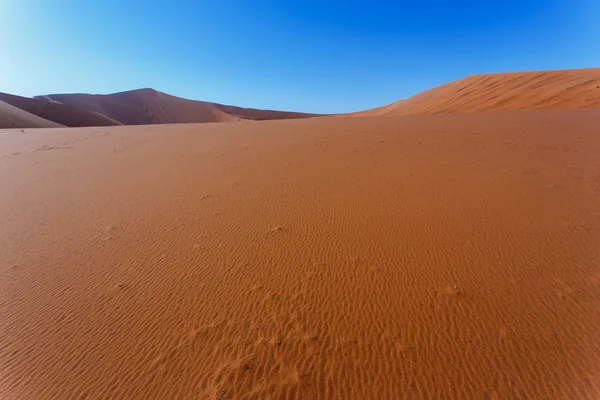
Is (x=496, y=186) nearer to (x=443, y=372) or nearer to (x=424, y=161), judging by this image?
(x=424, y=161)

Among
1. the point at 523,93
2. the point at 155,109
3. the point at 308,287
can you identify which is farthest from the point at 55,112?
the point at 523,93

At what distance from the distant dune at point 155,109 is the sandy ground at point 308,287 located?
58563 mm

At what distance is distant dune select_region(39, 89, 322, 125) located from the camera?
59.0 metres

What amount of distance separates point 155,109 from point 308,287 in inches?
2838

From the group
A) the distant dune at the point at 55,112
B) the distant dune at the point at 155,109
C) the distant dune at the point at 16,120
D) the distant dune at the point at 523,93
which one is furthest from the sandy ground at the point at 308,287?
the distant dune at the point at 155,109

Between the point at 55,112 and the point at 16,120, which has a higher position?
the point at 55,112

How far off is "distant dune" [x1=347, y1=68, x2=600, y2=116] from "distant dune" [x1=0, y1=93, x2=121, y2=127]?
40.7 m

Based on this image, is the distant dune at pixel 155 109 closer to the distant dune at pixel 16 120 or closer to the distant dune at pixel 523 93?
the distant dune at pixel 16 120

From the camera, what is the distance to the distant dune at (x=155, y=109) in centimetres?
5900

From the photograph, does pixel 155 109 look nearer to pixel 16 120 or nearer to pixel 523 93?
pixel 16 120

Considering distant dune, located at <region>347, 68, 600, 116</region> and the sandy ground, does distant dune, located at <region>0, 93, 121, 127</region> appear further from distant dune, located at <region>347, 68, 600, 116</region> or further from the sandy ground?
distant dune, located at <region>347, 68, 600, 116</region>

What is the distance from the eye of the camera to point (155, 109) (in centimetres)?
6444

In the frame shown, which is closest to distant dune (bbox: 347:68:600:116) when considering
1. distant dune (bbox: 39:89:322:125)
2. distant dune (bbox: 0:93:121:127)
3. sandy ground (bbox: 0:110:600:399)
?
sandy ground (bbox: 0:110:600:399)

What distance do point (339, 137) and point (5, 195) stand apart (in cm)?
1069
